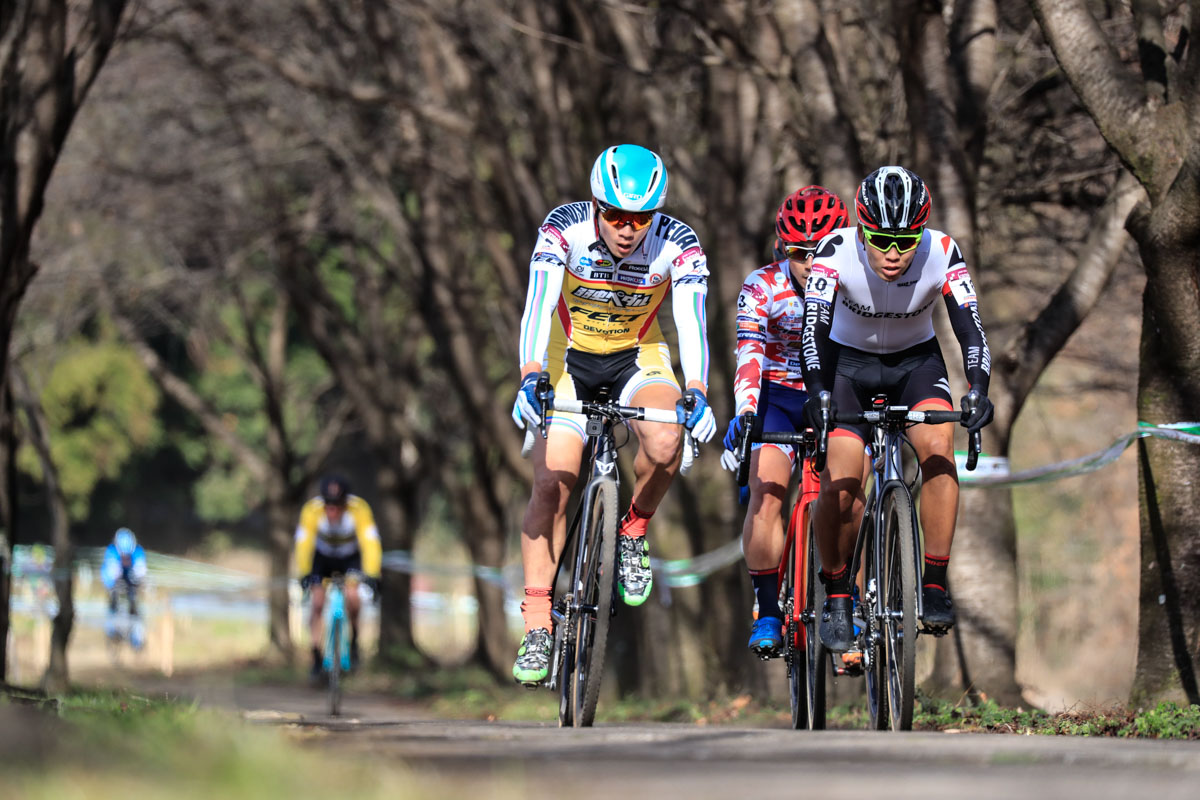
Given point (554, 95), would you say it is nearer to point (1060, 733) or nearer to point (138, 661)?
point (1060, 733)

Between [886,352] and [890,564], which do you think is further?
[886,352]

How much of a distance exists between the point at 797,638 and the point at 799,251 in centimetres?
191

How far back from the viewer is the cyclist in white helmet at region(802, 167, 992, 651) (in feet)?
24.7

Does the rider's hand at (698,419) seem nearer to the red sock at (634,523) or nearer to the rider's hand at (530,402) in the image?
the red sock at (634,523)

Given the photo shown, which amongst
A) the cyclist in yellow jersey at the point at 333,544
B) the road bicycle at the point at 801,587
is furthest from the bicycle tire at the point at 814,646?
the cyclist in yellow jersey at the point at 333,544

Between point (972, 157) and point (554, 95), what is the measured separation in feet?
23.3

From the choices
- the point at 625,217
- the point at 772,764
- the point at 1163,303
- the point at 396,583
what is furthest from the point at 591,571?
the point at 396,583

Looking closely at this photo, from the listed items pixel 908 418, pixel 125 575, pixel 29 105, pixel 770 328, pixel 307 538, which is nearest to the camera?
pixel 908 418

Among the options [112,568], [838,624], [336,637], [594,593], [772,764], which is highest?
[112,568]

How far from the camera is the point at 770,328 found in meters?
8.99

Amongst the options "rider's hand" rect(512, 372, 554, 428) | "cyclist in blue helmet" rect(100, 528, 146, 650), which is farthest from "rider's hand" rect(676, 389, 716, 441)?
"cyclist in blue helmet" rect(100, 528, 146, 650)

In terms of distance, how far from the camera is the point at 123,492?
55281 millimetres

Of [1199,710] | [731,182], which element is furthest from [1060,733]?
[731,182]

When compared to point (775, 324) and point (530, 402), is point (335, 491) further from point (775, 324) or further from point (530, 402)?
point (530, 402)
